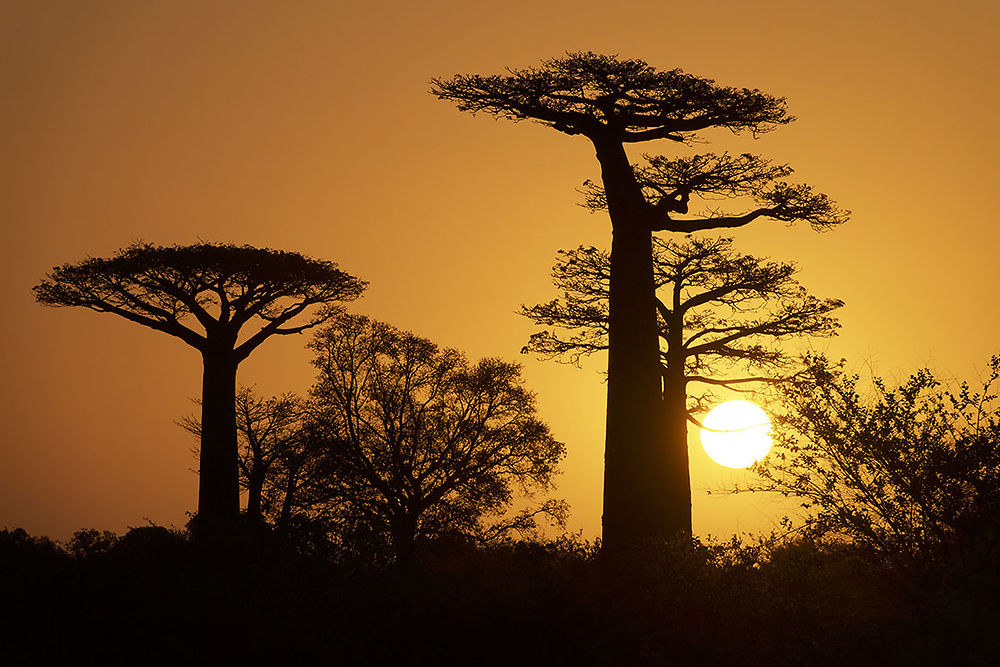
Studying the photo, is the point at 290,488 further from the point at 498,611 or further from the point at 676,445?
the point at 498,611

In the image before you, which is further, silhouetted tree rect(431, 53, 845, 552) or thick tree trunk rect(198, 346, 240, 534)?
thick tree trunk rect(198, 346, 240, 534)

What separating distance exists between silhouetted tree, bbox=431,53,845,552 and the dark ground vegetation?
101 inches

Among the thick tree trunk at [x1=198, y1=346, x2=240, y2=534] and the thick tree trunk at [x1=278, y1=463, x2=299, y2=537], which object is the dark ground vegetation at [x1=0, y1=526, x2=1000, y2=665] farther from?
the thick tree trunk at [x1=278, y1=463, x2=299, y2=537]

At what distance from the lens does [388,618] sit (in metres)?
14.1

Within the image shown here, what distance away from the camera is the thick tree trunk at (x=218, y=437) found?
82.4 feet

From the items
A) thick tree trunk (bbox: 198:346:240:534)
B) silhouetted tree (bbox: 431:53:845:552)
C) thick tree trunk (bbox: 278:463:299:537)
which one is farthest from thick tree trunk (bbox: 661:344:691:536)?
thick tree trunk (bbox: 198:346:240:534)

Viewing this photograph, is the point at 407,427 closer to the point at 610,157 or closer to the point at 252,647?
the point at 610,157

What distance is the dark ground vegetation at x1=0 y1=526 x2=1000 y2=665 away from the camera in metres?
13.1

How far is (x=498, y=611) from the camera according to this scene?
553 inches

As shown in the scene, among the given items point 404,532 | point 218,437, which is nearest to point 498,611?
point 404,532

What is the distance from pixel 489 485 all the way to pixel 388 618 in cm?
1262

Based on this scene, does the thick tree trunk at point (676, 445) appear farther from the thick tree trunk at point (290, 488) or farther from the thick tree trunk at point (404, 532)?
the thick tree trunk at point (290, 488)

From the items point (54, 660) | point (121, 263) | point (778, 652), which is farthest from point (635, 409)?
point (121, 263)

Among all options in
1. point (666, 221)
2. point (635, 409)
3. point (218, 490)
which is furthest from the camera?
point (218, 490)
